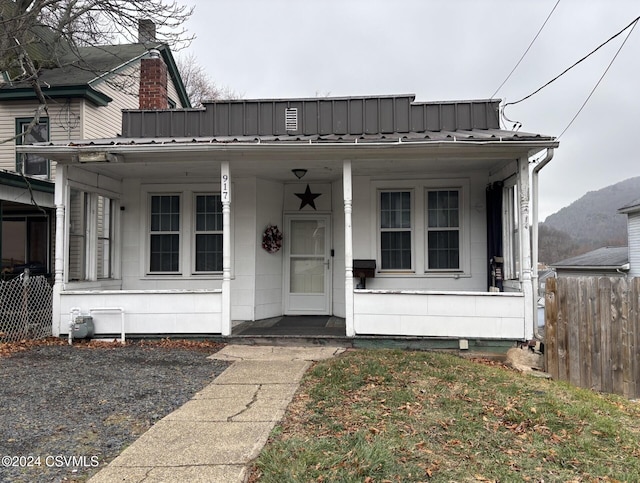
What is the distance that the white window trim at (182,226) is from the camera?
31.1 feet

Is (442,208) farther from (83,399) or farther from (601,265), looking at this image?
(601,265)

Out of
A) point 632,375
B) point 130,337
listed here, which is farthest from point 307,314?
point 632,375

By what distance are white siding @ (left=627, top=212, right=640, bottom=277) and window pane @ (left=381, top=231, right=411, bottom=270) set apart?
18569mm

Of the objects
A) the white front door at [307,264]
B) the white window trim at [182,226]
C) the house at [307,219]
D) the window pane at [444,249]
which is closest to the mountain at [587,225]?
the window pane at [444,249]

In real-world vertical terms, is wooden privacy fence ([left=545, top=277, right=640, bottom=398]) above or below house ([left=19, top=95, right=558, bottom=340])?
below

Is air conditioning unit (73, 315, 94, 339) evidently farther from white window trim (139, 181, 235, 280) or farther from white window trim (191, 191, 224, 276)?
white window trim (191, 191, 224, 276)

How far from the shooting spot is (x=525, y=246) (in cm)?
731

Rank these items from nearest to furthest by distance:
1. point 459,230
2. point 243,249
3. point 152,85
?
1. point 459,230
2. point 243,249
3. point 152,85

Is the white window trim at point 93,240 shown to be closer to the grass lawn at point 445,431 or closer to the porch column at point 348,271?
the porch column at point 348,271

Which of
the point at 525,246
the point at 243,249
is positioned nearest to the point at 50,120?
the point at 243,249

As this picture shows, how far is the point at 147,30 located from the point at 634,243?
915 inches

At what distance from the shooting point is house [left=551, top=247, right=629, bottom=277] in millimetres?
24844

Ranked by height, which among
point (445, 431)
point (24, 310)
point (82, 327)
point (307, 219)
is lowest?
point (445, 431)

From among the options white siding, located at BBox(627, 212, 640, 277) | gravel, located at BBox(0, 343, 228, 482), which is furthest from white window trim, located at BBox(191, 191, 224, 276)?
white siding, located at BBox(627, 212, 640, 277)
